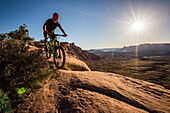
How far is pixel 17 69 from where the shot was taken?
96.3 inches

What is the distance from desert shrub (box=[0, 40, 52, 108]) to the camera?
2105mm

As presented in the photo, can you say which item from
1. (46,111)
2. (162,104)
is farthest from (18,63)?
(162,104)

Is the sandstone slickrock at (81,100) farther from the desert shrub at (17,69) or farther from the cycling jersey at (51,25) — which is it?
the cycling jersey at (51,25)

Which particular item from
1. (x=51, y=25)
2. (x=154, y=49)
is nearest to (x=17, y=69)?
(x=51, y=25)

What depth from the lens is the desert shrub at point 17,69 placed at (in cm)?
211

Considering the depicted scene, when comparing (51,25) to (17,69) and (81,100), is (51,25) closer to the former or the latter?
(17,69)

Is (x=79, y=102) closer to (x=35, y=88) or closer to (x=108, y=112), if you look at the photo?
(x=108, y=112)

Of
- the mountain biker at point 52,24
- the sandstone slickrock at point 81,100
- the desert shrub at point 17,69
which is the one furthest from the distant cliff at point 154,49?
the desert shrub at point 17,69

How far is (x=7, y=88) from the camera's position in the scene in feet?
6.60

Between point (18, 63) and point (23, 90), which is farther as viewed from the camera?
point (18, 63)

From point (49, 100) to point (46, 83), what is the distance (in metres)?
0.79

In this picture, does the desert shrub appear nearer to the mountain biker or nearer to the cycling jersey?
the mountain biker

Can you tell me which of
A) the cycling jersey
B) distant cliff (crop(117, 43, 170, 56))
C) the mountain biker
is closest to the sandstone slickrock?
the mountain biker

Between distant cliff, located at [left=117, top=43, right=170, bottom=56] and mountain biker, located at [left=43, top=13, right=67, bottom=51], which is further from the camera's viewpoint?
distant cliff, located at [left=117, top=43, right=170, bottom=56]
